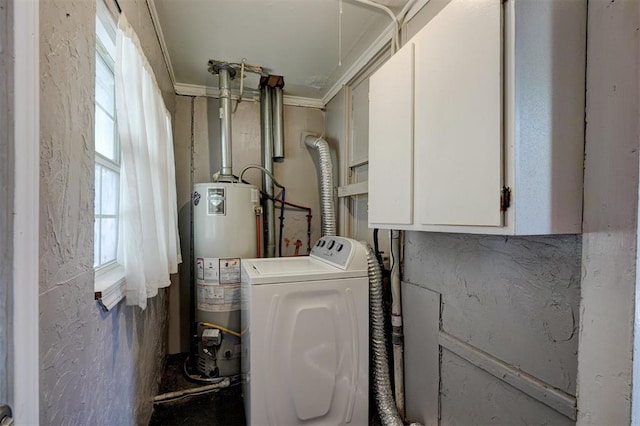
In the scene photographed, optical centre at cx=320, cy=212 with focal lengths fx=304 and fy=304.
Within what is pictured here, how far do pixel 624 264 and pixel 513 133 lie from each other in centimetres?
44

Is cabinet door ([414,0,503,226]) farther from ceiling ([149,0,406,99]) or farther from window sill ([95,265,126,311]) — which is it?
window sill ([95,265,126,311])

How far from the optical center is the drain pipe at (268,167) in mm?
2672

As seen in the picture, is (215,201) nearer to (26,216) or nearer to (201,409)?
(201,409)

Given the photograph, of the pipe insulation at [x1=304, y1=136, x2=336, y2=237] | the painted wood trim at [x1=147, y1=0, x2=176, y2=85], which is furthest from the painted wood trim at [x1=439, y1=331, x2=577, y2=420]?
the painted wood trim at [x1=147, y1=0, x2=176, y2=85]

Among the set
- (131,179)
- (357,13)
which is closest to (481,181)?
(131,179)

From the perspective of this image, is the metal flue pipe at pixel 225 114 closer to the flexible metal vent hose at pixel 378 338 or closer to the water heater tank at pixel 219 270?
the water heater tank at pixel 219 270

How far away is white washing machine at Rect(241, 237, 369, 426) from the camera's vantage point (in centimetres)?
148

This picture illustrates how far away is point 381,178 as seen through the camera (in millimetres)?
1454

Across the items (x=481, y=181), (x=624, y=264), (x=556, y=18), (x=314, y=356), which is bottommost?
(x=314, y=356)

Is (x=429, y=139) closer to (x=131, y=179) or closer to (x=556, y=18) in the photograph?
(x=556, y=18)

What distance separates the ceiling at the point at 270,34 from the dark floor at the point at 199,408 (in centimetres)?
232

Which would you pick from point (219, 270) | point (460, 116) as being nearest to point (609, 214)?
point (460, 116)

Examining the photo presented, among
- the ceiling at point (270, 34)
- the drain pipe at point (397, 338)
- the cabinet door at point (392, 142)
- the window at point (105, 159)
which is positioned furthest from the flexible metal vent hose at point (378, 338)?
the ceiling at point (270, 34)

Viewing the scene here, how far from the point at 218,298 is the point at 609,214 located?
2137 millimetres
